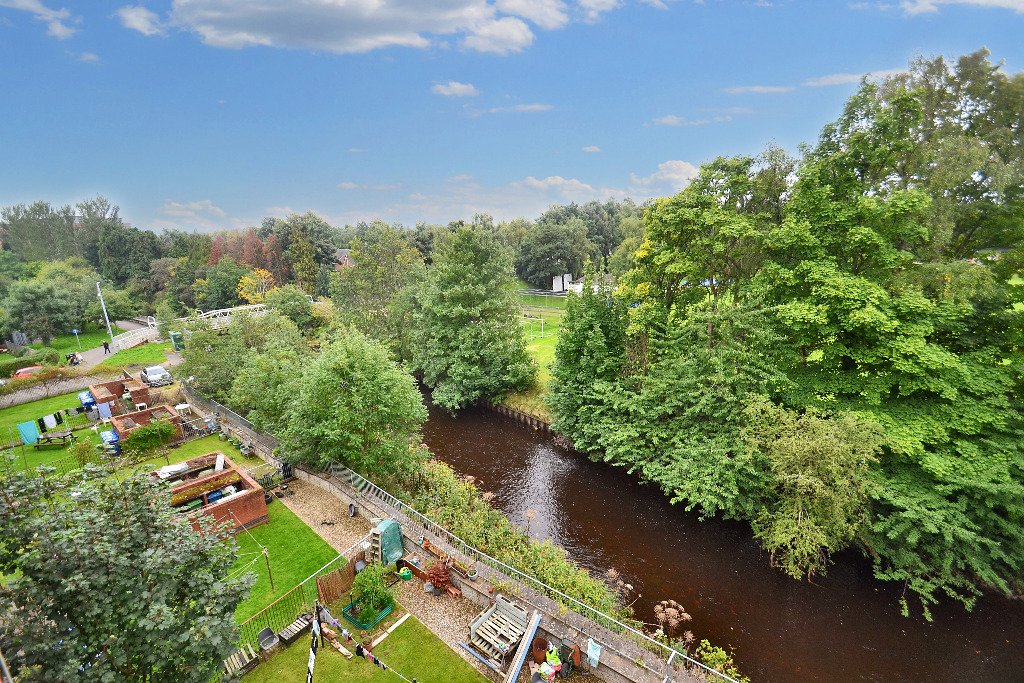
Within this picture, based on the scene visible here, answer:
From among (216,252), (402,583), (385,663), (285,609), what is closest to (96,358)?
(216,252)

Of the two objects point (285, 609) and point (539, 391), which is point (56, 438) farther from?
point (539, 391)

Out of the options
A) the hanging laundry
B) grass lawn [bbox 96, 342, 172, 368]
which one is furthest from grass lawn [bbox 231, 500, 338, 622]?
grass lawn [bbox 96, 342, 172, 368]

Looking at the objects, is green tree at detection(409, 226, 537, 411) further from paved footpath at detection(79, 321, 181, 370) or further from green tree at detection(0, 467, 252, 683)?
paved footpath at detection(79, 321, 181, 370)

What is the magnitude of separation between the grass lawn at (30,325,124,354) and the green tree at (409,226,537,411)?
158ft

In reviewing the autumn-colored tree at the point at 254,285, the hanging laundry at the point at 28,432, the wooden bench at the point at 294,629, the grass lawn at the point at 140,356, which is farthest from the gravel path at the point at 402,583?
the autumn-colored tree at the point at 254,285

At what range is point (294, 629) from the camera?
13.3 m

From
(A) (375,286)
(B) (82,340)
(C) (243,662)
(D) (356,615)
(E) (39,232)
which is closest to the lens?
(C) (243,662)

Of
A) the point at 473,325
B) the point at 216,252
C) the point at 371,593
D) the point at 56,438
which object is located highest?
the point at 216,252

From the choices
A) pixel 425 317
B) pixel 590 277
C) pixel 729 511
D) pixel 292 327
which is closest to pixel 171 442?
pixel 292 327

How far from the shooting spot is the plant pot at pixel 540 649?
1245cm

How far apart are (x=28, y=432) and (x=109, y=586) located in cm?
2903

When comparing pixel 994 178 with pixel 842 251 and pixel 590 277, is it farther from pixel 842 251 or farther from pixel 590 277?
pixel 590 277

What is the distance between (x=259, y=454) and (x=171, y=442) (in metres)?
6.12

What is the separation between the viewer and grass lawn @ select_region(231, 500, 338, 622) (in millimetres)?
14958
